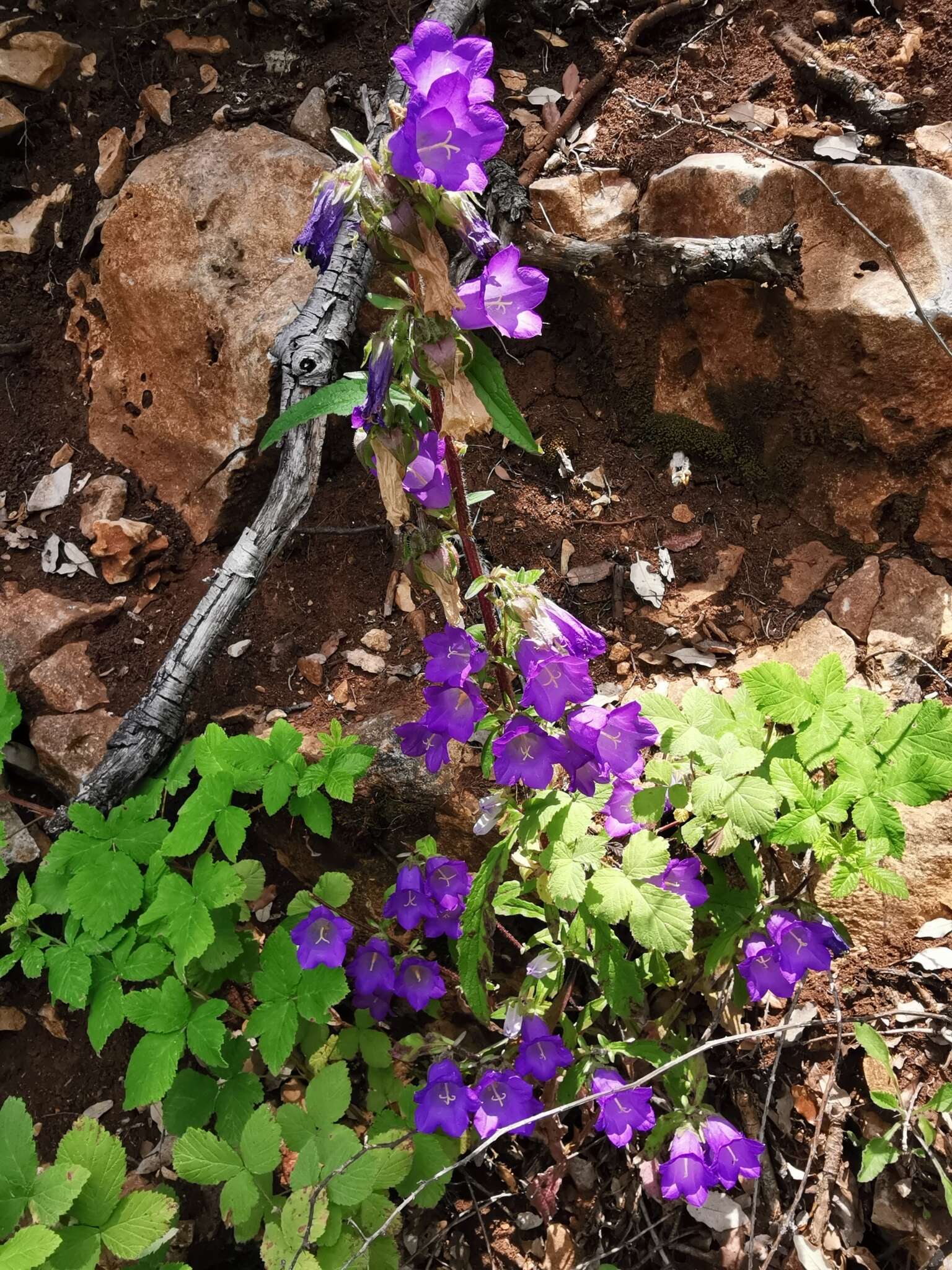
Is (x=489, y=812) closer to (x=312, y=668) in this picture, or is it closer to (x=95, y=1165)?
(x=312, y=668)

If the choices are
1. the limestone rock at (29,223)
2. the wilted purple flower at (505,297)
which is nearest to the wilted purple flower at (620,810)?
the wilted purple flower at (505,297)

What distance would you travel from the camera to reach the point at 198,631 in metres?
2.69

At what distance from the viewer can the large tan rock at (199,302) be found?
3.15 metres

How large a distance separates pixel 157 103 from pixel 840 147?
2.66m

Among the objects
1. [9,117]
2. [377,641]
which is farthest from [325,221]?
[9,117]

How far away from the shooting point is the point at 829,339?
2707 mm

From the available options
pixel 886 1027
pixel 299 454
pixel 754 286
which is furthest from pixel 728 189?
pixel 886 1027

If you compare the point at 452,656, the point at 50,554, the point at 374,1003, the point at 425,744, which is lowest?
the point at 374,1003

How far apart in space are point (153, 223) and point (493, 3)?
61.5 inches

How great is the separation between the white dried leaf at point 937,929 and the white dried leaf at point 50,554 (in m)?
3.08

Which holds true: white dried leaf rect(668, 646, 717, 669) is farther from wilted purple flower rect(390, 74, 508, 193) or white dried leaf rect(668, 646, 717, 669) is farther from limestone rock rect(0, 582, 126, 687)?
limestone rock rect(0, 582, 126, 687)

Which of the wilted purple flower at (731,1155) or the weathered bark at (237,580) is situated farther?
the weathered bark at (237,580)

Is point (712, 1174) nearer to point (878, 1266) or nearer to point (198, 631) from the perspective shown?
point (878, 1266)

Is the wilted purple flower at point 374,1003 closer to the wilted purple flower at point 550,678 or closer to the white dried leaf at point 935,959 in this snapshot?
the wilted purple flower at point 550,678
